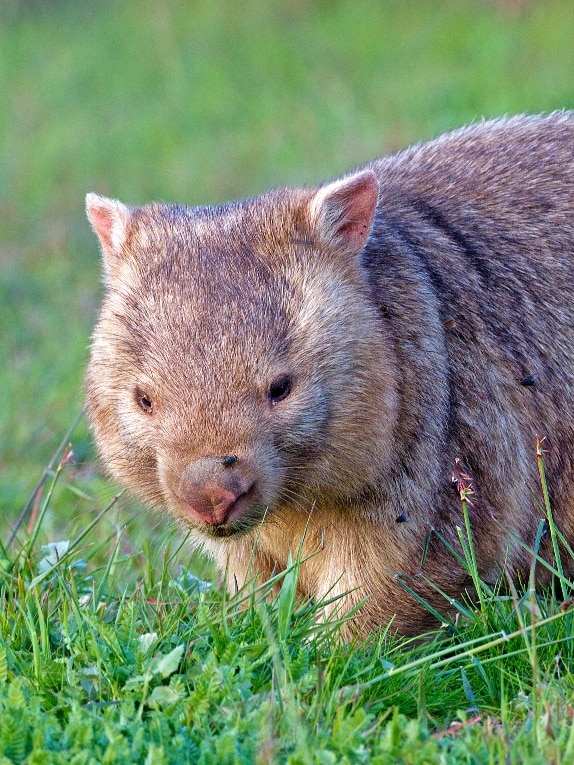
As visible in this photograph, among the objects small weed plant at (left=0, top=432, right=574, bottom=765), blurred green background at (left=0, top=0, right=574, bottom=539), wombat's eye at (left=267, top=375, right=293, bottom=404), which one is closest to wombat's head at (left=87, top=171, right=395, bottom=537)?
wombat's eye at (left=267, top=375, right=293, bottom=404)

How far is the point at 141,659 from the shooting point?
11.2 feet

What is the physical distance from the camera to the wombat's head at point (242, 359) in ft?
11.9

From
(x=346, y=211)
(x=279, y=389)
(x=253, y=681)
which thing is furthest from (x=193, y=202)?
(x=253, y=681)

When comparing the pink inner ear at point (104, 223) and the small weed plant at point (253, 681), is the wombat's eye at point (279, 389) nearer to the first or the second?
the small weed plant at point (253, 681)

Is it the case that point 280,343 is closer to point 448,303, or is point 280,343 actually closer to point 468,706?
point 448,303

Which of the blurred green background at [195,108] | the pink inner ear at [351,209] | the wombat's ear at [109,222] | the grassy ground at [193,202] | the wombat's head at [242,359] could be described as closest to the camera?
the grassy ground at [193,202]


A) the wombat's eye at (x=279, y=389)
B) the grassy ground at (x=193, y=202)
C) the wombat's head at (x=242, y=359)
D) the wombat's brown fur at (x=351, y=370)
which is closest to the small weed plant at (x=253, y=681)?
the grassy ground at (x=193, y=202)

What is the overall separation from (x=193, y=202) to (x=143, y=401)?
7.05 m

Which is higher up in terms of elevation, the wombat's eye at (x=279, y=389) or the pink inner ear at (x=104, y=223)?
the pink inner ear at (x=104, y=223)

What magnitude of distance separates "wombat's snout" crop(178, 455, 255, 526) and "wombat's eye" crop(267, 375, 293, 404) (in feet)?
0.86

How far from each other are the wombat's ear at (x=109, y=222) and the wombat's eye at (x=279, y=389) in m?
0.90

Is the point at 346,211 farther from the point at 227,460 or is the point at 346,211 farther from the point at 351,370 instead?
the point at 227,460

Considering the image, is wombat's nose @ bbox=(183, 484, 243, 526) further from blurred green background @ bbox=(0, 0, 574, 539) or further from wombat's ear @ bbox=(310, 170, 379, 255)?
blurred green background @ bbox=(0, 0, 574, 539)

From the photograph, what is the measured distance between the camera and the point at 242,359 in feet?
12.1
